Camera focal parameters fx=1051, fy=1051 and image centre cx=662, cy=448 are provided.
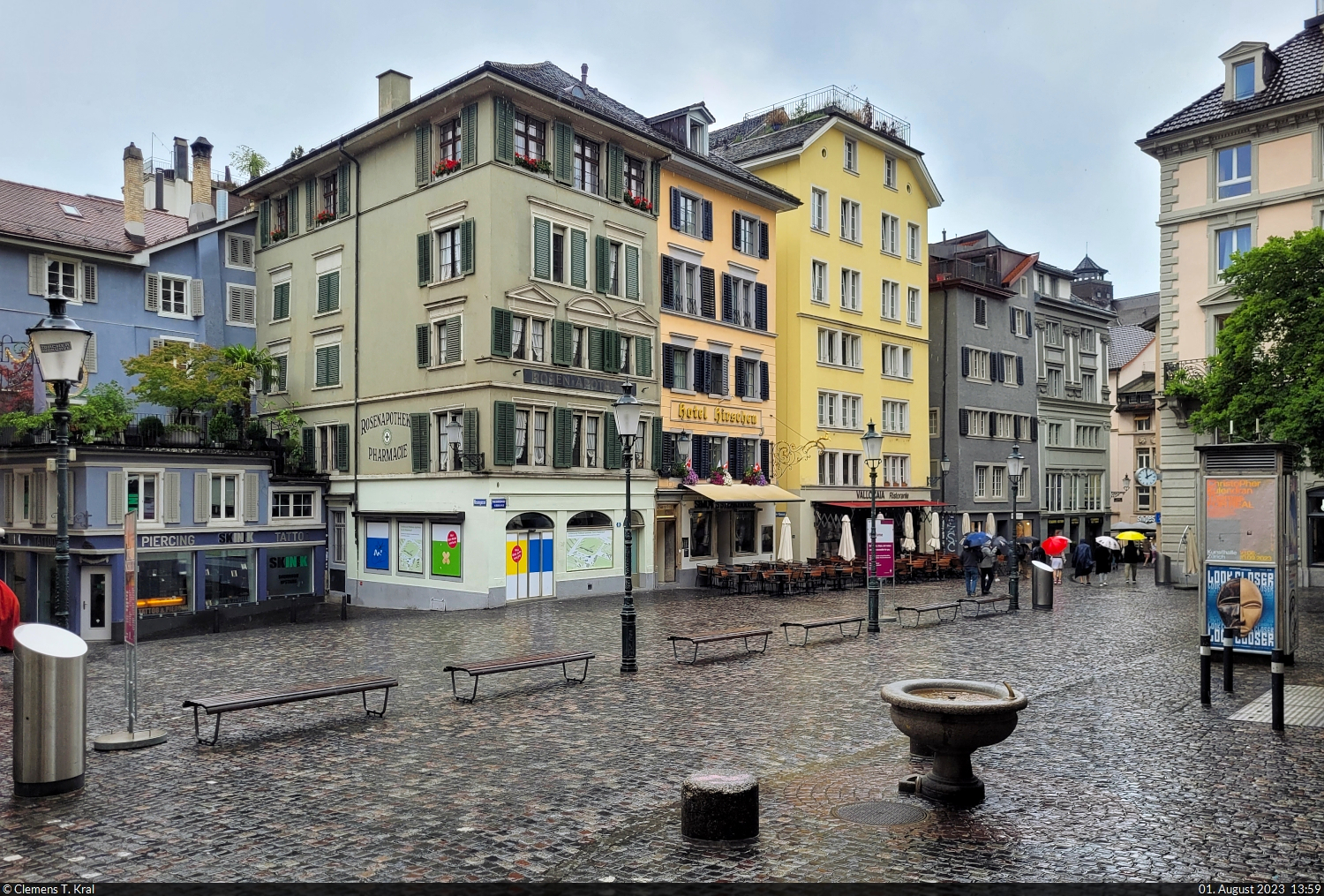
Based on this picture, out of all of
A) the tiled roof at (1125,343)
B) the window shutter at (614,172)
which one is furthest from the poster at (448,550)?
the tiled roof at (1125,343)

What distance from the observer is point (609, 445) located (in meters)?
35.1

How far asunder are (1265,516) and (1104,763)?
323 inches

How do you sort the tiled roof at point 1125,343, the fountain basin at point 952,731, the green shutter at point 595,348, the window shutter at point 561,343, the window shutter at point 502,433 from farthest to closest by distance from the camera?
the tiled roof at point 1125,343 → the green shutter at point 595,348 → the window shutter at point 561,343 → the window shutter at point 502,433 → the fountain basin at point 952,731

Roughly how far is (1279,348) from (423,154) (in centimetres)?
2536

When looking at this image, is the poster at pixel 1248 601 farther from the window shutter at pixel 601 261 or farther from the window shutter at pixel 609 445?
the window shutter at pixel 601 261

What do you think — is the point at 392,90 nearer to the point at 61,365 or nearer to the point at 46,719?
the point at 61,365

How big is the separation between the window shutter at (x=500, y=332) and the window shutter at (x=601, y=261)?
454 centimetres

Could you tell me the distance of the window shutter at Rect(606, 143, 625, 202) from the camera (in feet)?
116

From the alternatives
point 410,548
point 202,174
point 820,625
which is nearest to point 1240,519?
point 820,625

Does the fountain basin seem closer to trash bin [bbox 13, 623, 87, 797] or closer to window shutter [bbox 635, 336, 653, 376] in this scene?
trash bin [bbox 13, 623, 87, 797]

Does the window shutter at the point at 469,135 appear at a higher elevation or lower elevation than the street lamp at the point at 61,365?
higher

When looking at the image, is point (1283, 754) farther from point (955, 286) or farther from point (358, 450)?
point (955, 286)

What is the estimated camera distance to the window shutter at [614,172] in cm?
3528

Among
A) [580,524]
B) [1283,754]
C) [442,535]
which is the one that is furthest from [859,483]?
[1283,754]
